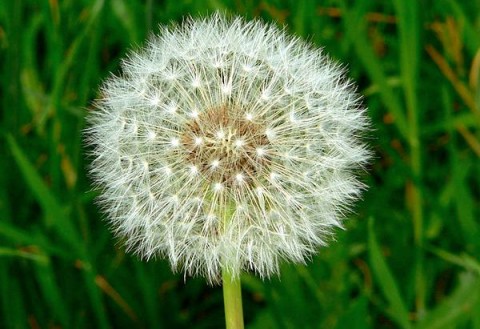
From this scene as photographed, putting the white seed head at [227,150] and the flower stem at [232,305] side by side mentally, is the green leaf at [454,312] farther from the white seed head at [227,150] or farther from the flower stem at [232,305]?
the flower stem at [232,305]

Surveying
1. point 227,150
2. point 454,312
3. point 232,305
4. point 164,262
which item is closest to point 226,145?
point 227,150

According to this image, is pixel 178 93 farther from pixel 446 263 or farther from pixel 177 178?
pixel 446 263

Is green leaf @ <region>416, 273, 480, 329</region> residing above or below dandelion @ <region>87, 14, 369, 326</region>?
below

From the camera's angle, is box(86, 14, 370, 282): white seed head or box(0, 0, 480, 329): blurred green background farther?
box(0, 0, 480, 329): blurred green background

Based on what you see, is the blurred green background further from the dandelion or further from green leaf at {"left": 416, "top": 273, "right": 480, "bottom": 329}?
the dandelion

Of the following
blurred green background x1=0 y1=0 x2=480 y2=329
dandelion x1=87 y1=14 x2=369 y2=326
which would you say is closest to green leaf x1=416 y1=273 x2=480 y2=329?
blurred green background x1=0 y1=0 x2=480 y2=329

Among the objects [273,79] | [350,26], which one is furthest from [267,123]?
[350,26]

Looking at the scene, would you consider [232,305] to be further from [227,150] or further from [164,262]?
[164,262]
